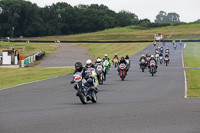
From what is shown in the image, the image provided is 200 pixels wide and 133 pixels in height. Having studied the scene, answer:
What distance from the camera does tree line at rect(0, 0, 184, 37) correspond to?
490 feet

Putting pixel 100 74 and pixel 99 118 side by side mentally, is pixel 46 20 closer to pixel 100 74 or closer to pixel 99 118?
pixel 100 74

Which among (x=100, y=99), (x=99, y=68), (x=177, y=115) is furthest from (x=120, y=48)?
(x=177, y=115)

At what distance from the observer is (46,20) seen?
570 ft

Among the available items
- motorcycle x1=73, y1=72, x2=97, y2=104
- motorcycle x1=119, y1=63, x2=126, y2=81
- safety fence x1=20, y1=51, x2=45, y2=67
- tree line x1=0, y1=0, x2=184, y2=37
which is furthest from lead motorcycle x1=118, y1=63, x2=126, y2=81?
tree line x1=0, y1=0, x2=184, y2=37

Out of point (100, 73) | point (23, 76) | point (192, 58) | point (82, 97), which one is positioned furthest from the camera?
point (192, 58)

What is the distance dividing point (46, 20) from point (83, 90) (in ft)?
530

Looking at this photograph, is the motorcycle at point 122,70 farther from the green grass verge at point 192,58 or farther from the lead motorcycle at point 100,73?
the green grass verge at point 192,58

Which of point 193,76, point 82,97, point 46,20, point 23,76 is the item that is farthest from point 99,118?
point 46,20

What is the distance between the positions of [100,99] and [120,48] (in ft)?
227

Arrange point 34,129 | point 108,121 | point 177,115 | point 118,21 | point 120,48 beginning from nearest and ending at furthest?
1. point 34,129
2. point 108,121
3. point 177,115
4. point 120,48
5. point 118,21

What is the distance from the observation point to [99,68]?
82.6 ft

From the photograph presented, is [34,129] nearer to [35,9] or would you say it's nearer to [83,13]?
[35,9]

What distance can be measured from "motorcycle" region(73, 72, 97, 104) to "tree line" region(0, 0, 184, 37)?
129 m

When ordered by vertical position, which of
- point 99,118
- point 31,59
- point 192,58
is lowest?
point 31,59
